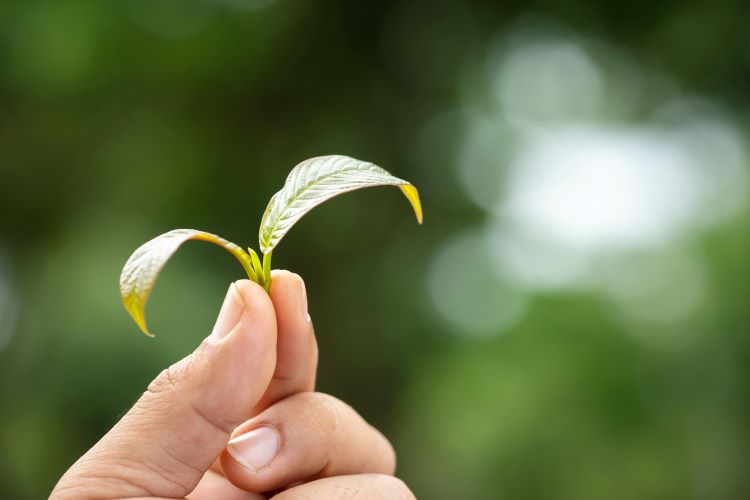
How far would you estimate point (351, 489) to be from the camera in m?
0.94

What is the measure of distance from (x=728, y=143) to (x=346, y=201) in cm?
245

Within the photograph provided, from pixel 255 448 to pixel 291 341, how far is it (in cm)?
14

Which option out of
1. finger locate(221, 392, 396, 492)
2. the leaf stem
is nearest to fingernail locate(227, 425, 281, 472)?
finger locate(221, 392, 396, 492)

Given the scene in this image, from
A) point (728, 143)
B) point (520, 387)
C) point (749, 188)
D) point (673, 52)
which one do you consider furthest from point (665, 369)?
point (673, 52)

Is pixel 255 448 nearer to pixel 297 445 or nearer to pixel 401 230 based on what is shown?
pixel 297 445

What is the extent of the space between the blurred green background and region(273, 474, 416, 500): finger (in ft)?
10.0

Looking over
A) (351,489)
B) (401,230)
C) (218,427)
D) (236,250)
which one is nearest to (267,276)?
(236,250)

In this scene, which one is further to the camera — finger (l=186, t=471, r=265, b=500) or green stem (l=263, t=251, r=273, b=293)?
finger (l=186, t=471, r=265, b=500)

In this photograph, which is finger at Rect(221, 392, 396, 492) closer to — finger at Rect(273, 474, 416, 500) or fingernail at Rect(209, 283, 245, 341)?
finger at Rect(273, 474, 416, 500)

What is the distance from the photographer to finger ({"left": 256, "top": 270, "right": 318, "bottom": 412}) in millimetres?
903

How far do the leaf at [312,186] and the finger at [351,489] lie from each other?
30 cm

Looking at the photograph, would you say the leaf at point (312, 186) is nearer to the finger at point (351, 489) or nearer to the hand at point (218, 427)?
the hand at point (218, 427)

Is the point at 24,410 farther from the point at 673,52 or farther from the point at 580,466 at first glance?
the point at 673,52

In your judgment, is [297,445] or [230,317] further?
[297,445]
